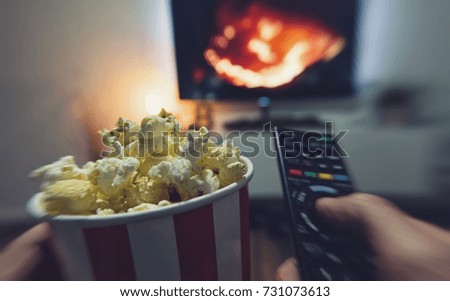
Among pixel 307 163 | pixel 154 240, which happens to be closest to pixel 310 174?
pixel 307 163

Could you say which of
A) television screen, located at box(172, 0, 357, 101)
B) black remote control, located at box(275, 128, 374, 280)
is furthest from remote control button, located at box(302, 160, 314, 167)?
television screen, located at box(172, 0, 357, 101)

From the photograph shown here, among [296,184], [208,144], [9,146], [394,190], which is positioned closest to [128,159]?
[208,144]

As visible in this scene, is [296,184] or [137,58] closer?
[296,184]

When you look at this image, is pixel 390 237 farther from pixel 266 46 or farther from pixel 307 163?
pixel 266 46

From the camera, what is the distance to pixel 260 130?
27.3 inches

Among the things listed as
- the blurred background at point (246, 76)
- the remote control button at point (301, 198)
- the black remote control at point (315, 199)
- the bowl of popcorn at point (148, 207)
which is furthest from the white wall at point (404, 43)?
the bowl of popcorn at point (148, 207)

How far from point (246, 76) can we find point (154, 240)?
56cm

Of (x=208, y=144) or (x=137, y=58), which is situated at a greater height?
(x=137, y=58)

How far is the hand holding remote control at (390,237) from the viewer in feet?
0.92

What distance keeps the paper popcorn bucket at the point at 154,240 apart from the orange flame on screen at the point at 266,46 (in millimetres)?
494

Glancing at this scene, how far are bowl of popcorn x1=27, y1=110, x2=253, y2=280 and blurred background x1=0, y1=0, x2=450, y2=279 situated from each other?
0.25 meters

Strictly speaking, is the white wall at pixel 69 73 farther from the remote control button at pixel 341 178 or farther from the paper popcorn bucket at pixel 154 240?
the remote control button at pixel 341 178
